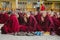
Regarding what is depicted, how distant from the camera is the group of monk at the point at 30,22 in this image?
2.27 m

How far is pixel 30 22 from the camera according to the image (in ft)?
7.51

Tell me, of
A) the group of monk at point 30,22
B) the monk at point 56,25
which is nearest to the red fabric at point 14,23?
the group of monk at point 30,22

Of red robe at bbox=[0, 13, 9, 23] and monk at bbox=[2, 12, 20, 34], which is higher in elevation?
red robe at bbox=[0, 13, 9, 23]

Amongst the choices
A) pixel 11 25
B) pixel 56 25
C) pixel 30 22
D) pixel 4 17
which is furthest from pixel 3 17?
pixel 56 25

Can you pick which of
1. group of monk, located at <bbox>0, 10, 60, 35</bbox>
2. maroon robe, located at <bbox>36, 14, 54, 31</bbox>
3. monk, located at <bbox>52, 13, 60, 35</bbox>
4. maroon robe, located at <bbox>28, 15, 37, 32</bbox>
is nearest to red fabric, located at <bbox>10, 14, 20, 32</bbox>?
group of monk, located at <bbox>0, 10, 60, 35</bbox>

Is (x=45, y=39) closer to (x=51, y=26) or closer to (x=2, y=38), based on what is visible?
(x=51, y=26)

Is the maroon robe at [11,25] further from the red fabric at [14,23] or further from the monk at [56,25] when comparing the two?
the monk at [56,25]

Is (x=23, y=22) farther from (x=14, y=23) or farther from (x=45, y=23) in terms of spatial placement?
(x=45, y=23)

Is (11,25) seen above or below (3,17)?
below

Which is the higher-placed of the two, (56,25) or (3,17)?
(3,17)

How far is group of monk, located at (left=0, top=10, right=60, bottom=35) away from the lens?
227 centimetres

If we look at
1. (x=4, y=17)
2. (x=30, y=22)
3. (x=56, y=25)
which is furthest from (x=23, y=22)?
(x=56, y=25)

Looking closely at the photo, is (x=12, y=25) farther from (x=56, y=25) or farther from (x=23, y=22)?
(x=56, y=25)

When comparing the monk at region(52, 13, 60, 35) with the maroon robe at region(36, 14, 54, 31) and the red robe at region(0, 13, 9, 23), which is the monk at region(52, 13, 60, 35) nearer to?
the maroon robe at region(36, 14, 54, 31)
